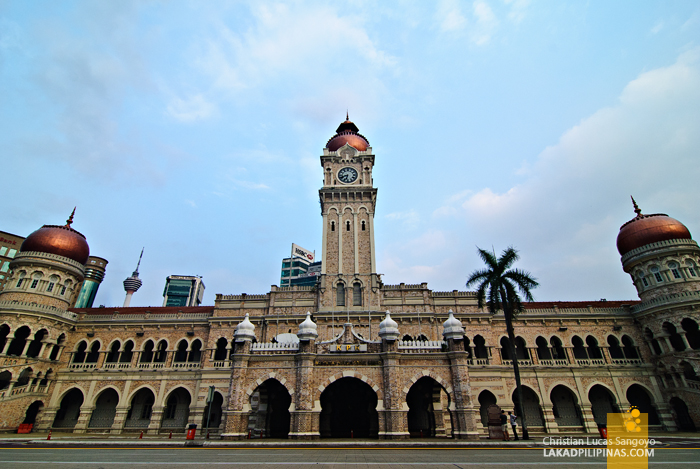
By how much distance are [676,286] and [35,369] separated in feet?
187

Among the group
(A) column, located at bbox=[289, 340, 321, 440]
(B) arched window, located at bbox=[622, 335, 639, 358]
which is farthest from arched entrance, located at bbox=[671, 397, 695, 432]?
(A) column, located at bbox=[289, 340, 321, 440]

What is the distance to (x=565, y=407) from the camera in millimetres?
31562

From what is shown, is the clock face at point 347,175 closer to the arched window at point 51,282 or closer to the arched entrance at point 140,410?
the arched entrance at point 140,410

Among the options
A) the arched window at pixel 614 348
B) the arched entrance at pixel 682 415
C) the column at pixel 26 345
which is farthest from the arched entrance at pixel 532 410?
the column at pixel 26 345

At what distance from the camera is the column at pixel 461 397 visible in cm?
1802

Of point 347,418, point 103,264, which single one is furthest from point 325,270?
point 103,264

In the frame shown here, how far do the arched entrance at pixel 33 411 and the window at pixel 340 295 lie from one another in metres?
27.6

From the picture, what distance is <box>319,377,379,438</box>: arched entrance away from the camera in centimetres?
2366

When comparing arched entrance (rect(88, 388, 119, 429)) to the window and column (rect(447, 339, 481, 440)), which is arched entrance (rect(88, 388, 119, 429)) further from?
column (rect(447, 339, 481, 440))

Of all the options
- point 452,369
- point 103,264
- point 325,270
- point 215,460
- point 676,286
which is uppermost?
point 103,264

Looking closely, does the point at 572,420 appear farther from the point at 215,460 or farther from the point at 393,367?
the point at 215,460

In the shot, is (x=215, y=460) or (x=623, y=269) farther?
(x=623, y=269)

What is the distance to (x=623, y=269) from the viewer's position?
35500 mm

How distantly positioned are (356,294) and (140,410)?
74.6 feet
